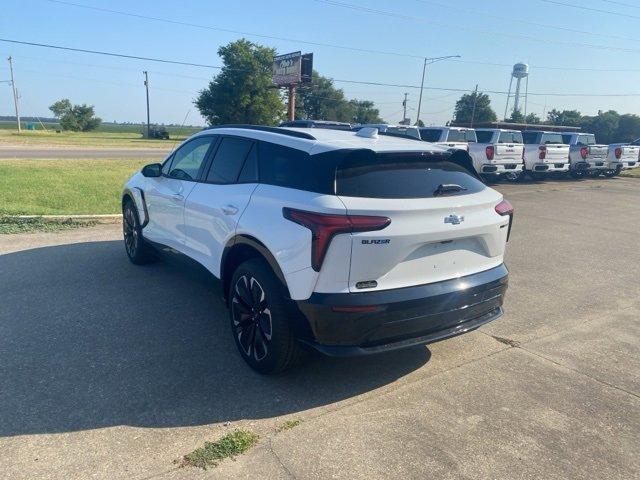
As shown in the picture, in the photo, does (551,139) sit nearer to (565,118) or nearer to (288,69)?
(288,69)

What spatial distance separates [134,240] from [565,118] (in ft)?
320

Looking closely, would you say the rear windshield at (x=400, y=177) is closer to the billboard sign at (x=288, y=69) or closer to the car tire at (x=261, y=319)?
the car tire at (x=261, y=319)

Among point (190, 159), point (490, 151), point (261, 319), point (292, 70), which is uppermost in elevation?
point (292, 70)

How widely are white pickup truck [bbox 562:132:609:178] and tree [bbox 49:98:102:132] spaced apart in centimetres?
8696

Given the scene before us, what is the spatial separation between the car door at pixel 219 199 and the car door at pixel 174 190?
7.4 inches

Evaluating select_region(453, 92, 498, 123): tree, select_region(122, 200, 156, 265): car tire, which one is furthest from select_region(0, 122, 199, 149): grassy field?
select_region(453, 92, 498, 123): tree

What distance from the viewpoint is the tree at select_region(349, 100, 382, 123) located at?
87.3 m

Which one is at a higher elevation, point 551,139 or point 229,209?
point 551,139

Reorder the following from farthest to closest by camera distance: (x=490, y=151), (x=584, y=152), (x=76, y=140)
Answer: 1. (x=76, y=140)
2. (x=584, y=152)
3. (x=490, y=151)

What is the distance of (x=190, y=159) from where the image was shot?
5023 millimetres

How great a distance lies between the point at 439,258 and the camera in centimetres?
340

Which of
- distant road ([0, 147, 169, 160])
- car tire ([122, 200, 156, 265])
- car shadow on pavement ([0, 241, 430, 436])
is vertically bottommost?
distant road ([0, 147, 169, 160])

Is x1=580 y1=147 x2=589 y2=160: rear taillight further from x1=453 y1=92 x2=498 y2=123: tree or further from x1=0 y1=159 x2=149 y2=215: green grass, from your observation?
x1=453 y1=92 x2=498 y2=123: tree

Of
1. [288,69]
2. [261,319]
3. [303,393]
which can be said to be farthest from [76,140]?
[303,393]
